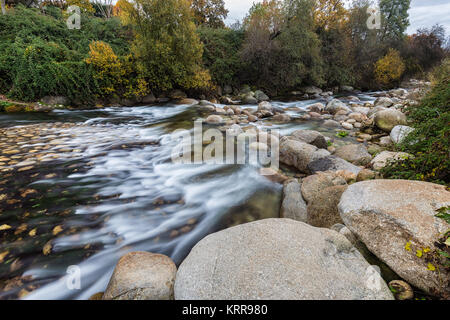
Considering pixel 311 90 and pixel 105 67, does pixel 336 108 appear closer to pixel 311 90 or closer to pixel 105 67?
pixel 311 90

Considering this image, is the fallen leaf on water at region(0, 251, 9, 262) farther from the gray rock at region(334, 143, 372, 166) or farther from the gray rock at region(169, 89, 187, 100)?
the gray rock at region(169, 89, 187, 100)

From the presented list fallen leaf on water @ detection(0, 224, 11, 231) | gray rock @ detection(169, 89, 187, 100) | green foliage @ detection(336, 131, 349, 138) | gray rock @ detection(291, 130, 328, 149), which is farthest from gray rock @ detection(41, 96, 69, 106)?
green foliage @ detection(336, 131, 349, 138)

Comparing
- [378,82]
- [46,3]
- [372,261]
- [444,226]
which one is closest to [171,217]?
[372,261]

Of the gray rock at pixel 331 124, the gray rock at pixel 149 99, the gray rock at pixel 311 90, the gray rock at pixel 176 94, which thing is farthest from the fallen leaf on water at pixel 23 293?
the gray rock at pixel 311 90

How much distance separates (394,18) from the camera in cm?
2794

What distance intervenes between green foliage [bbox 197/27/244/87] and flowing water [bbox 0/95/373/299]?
37.1 ft

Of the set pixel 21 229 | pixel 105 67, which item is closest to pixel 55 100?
pixel 105 67

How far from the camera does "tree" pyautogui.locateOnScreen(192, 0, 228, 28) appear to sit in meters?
23.3

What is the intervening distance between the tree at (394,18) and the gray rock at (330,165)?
109 feet

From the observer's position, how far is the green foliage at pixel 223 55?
15330 millimetres

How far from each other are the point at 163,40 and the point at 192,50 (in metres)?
1.58

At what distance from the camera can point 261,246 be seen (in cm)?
164
